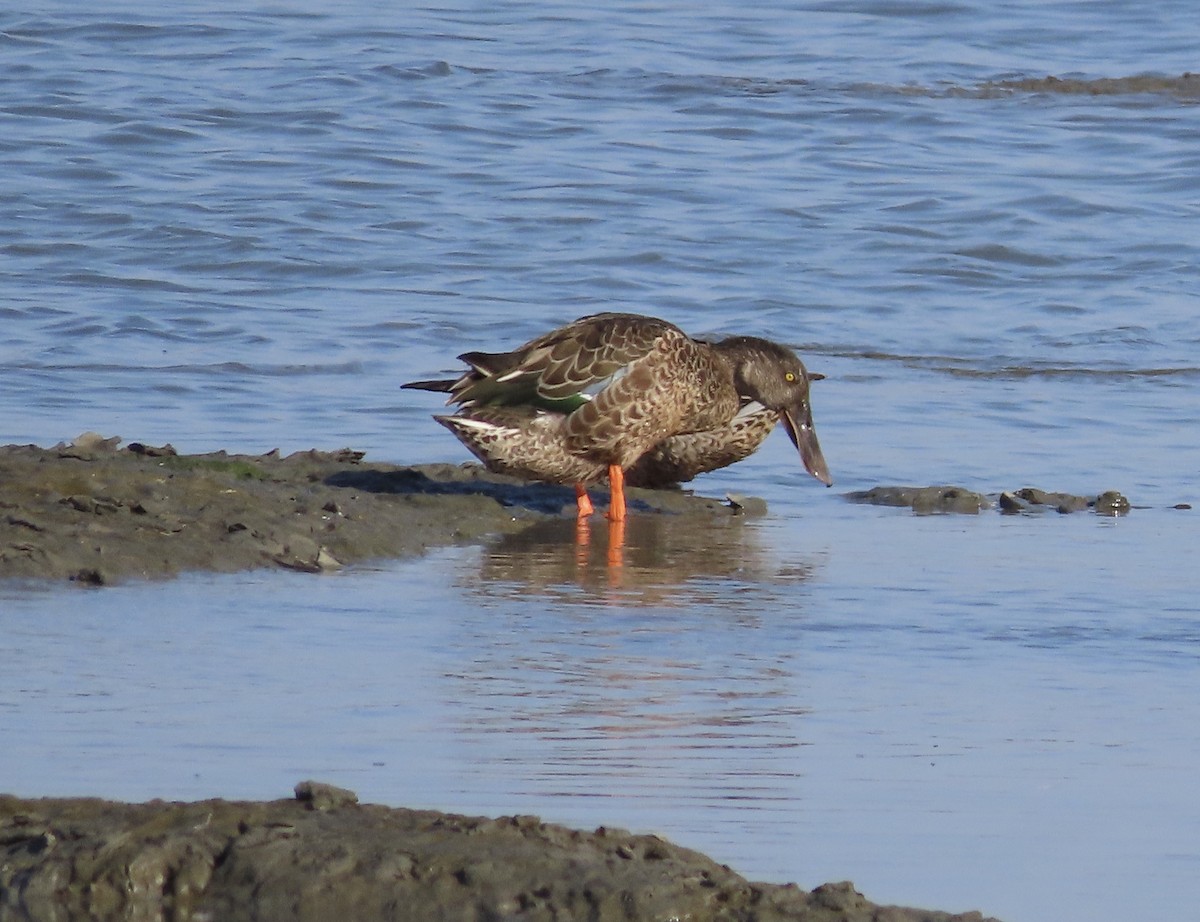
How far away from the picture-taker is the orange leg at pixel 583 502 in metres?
8.77

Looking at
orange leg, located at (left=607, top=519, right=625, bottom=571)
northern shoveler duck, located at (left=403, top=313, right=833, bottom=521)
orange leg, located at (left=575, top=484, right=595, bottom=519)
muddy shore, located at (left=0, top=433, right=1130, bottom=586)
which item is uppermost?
northern shoveler duck, located at (left=403, top=313, right=833, bottom=521)

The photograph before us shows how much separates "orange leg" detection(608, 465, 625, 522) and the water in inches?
17.9

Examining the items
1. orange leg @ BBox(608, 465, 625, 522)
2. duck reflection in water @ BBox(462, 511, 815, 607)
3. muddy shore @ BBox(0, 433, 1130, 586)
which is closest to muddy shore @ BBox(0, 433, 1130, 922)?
muddy shore @ BBox(0, 433, 1130, 586)

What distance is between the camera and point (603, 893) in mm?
3838

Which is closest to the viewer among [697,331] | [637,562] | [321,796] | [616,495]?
[321,796]

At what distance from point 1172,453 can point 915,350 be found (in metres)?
3.07

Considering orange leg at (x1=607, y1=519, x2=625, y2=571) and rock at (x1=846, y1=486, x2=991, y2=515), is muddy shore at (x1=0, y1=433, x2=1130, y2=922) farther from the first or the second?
rock at (x1=846, y1=486, x2=991, y2=515)

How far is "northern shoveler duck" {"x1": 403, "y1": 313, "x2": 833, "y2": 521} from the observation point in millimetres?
8609

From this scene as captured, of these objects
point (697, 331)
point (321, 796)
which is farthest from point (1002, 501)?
point (321, 796)

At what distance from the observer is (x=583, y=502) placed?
29.0ft

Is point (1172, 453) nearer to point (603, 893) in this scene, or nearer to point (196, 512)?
point (196, 512)

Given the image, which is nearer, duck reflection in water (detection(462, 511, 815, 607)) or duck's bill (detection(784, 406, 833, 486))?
duck reflection in water (detection(462, 511, 815, 607))

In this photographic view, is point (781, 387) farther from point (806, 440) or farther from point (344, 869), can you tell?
point (344, 869)

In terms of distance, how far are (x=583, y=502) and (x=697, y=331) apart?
14.7 feet
